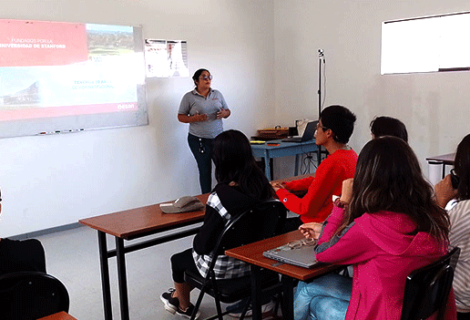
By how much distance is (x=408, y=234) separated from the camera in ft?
5.10

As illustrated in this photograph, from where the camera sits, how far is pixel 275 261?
185 centimetres

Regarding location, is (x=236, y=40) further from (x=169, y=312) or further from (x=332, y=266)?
(x=332, y=266)

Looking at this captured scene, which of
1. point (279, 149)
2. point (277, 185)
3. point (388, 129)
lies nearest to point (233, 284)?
point (277, 185)

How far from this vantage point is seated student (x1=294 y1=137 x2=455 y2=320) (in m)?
1.54

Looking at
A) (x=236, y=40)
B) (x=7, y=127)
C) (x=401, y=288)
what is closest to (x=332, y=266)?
(x=401, y=288)

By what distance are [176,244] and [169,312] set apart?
4.86 feet

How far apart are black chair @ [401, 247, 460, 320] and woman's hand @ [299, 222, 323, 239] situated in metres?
0.52

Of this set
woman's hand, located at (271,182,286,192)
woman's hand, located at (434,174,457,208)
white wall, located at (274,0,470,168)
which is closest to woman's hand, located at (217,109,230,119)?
white wall, located at (274,0,470,168)

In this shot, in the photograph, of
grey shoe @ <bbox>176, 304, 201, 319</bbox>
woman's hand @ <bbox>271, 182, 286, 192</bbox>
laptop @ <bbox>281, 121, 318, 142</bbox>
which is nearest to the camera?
woman's hand @ <bbox>271, 182, 286, 192</bbox>

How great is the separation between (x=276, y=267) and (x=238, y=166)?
674mm

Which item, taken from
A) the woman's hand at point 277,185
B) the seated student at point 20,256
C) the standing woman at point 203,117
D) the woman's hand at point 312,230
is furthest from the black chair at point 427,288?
the standing woman at point 203,117

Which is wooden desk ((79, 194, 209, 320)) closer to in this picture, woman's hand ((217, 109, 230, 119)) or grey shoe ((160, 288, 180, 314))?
grey shoe ((160, 288, 180, 314))

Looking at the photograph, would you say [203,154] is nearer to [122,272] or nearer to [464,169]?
[122,272]

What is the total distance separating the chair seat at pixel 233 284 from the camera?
2.26 meters
